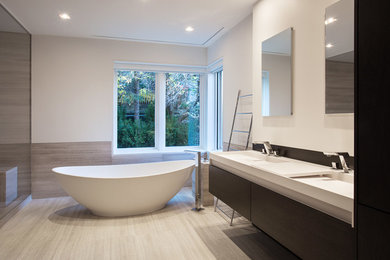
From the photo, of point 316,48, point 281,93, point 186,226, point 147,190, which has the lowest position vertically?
point 186,226

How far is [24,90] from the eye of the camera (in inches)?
154

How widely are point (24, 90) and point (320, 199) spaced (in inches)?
161

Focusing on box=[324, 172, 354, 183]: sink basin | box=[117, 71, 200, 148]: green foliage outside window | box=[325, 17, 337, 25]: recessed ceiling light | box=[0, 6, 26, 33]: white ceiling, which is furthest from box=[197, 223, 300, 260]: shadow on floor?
box=[0, 6, 26, 33]: white ceiling

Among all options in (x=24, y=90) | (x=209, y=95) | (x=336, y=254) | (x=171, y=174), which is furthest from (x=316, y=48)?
(x=24, y=90)

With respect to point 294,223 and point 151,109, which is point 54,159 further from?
point 294,223

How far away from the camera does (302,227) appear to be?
4.99 feet

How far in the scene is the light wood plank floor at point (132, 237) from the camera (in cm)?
245

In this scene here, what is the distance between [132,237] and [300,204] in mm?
1903

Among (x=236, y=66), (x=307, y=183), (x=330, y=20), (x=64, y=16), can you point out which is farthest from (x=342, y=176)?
(x=64, y=16)

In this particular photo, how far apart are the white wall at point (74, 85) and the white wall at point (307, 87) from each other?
2679mm

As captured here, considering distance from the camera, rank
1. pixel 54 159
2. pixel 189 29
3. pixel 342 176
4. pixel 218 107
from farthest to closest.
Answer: pixel 218 107, pixel 54 159, pixel 189 29, pixel 342 176

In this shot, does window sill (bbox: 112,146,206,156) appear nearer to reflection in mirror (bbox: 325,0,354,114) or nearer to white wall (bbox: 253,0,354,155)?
white wall (bbox: 253,0,354,155)
